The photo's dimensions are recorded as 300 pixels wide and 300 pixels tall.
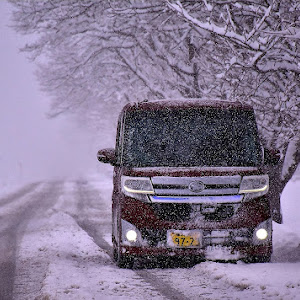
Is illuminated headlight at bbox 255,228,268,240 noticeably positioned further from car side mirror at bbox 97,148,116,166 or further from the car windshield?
car side mirror at bbox 97,148,116,166

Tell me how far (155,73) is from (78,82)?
3.55 m

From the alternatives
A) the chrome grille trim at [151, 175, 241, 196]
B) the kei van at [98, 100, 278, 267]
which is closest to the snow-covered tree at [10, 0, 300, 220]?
the kei van at [98, 100, 278, 267]

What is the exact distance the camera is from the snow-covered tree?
31.8 ft

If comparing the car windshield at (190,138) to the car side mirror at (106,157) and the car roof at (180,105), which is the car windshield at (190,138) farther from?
the car side mirror at (106,157)

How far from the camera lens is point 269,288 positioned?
17.9ft

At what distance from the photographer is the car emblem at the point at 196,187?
266 inches

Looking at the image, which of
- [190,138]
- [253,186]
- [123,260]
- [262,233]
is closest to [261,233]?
[262,233]

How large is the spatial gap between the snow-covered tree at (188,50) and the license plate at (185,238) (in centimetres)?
293

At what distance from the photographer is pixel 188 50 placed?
1588cm

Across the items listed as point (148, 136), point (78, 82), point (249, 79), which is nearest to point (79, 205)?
point (78, 82)

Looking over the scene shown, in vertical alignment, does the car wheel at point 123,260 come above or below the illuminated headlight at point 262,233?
below

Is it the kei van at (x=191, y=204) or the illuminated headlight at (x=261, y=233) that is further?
the illuminated headlight at (x=261, y=233)

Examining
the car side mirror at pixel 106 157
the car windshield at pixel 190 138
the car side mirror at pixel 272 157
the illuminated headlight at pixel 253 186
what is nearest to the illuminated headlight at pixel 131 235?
the car windshield at pixel 190 138

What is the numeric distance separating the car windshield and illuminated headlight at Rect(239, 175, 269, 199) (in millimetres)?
304
